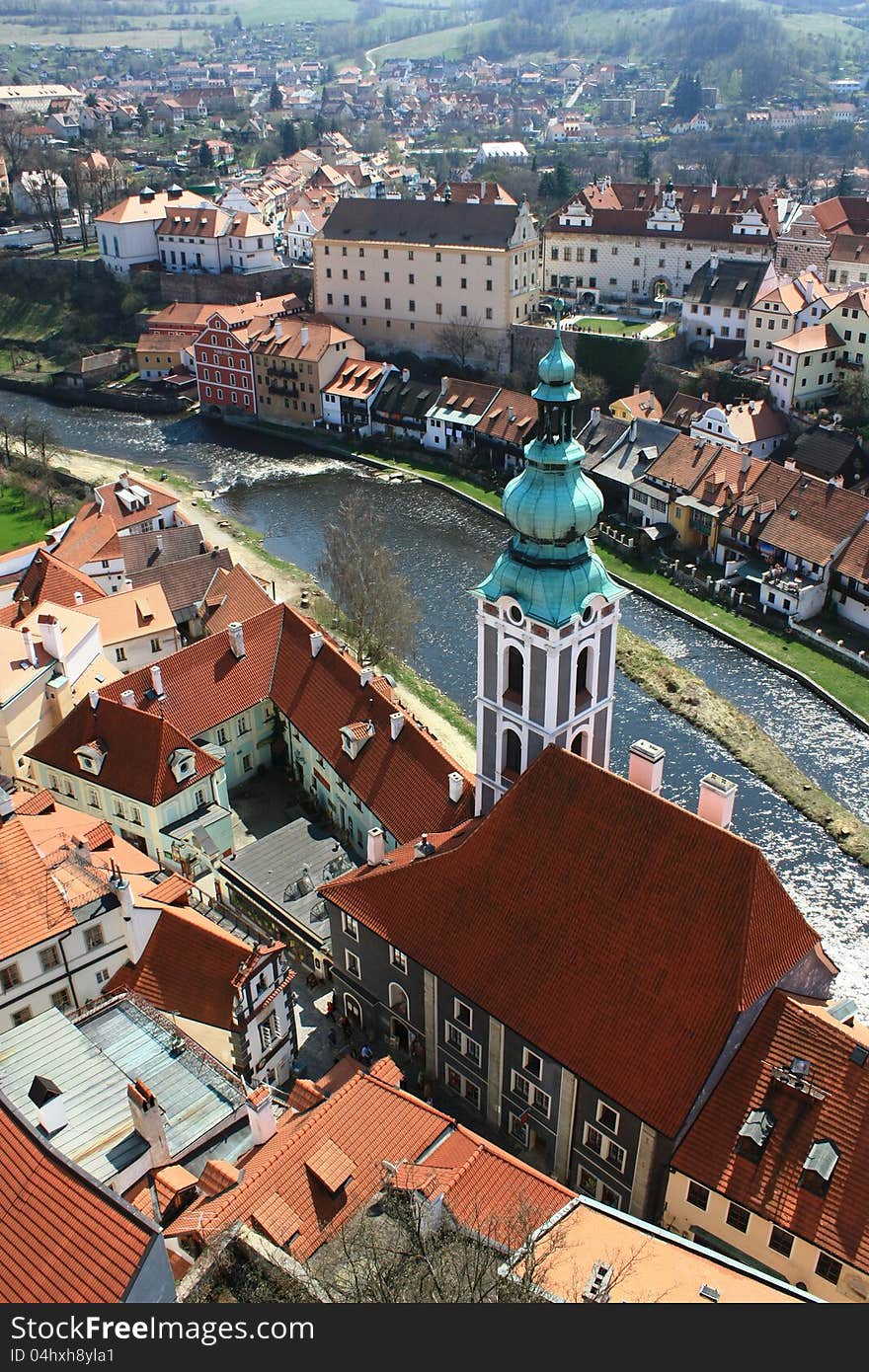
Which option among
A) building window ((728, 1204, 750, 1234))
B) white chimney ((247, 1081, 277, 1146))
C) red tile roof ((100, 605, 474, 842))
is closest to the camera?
building window ((728, 1204, 750, 1234))

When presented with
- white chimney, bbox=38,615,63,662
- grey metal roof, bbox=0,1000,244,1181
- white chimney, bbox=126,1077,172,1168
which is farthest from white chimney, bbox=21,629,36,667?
white chimney, bbox=126,1077,172,1168

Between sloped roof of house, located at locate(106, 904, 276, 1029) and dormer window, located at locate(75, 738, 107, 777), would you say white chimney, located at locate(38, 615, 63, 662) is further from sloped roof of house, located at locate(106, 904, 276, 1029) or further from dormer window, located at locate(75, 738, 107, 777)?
sloped roof of house, located at locate(106, 904, 276, 1029)

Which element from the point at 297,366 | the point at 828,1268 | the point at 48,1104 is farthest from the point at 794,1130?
the point at 297,366

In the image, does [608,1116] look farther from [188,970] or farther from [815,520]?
[815,520]

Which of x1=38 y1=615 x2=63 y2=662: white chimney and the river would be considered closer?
x1=38 y1=615 x2=63 y2=662: white chimney

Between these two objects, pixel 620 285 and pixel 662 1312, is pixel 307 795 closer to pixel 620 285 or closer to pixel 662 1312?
pixel 662 1312

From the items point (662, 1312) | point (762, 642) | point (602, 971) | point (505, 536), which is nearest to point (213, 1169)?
point (602, 971)

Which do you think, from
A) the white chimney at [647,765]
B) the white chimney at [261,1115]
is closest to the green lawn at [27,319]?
the white chimney at [647,765]
